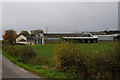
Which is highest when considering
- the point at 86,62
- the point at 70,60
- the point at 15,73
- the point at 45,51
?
the point at 86,62

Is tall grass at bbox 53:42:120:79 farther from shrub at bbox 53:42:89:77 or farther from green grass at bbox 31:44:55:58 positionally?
green grass at bbox 31:44:55:58

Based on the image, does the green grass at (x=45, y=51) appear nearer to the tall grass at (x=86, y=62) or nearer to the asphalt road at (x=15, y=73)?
the tall grass at (x=86, y=62)

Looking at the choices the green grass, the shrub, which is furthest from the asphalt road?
the green grass

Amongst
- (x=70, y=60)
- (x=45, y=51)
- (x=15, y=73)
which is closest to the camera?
(x=70, y=60)

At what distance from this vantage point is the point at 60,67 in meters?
12.1

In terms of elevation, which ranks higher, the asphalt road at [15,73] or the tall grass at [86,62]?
the tall grass at [86,62]

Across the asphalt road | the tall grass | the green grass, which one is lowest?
the asphalt road

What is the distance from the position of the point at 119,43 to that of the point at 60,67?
16.4 feet

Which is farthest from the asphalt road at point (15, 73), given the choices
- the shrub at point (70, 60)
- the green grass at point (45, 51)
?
the green grass at point (45, 51)

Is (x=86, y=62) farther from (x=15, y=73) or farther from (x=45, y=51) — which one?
(x=45, y=51)

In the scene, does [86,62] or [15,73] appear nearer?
[86,62]

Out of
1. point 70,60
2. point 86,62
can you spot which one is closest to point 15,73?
point 70,60

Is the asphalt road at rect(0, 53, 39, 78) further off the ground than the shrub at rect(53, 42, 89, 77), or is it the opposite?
the shrub at rect(53, 42, 89, 77)

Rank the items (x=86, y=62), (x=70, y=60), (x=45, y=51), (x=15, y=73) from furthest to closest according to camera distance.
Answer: (x=45, y=51) → (x=15, y=73) → (x=70, y=60) → (x=86, y=62)
